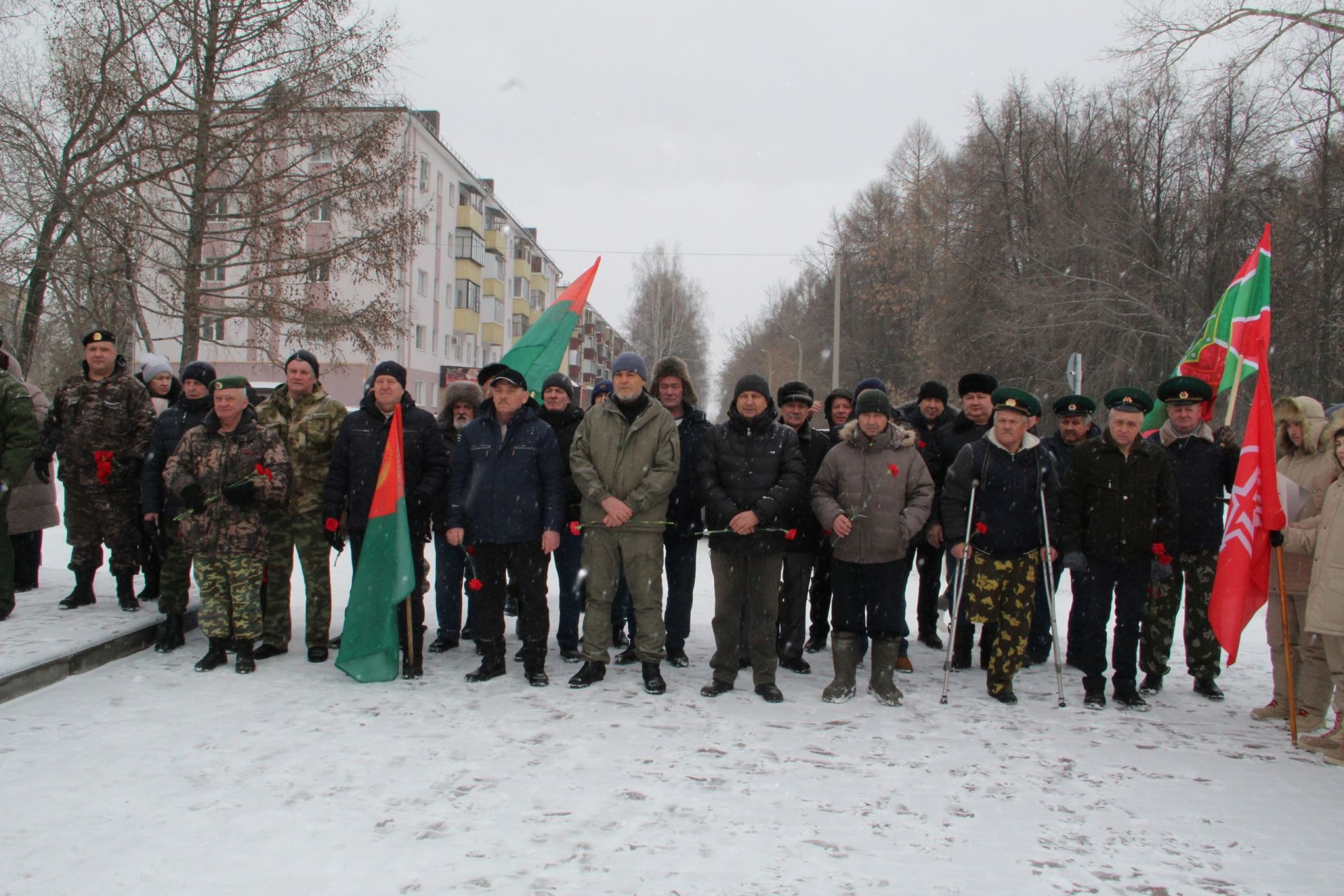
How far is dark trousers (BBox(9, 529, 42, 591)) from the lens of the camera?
298 inches

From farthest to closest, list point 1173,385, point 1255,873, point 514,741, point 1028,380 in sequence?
point 1028,380 → point 1173,385 → point 514,741 → point 1255,873

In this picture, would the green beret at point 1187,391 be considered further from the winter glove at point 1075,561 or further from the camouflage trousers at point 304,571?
the camouflage trousers at point 304,571

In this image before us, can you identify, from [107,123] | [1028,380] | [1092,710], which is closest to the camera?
[1092,710]

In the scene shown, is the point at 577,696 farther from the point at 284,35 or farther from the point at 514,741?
the point at 284,35

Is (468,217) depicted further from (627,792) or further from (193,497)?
(627,792)

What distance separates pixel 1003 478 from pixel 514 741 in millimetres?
3323

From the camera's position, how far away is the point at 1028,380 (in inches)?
1083

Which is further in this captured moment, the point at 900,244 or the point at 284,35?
the point at 900,244

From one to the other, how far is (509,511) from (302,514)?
5.08ft

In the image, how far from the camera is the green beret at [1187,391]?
5910 millimetres

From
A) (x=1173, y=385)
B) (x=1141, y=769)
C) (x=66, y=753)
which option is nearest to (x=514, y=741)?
(x=66, y=753)

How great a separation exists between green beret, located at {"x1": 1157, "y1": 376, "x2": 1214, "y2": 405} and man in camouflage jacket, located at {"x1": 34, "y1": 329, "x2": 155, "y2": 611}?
7.27 m

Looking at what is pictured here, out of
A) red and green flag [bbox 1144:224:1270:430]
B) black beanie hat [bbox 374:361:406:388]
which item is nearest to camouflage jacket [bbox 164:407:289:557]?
black beanie hat [bbox 374:361:406:388]

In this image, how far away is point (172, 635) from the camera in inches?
249
